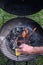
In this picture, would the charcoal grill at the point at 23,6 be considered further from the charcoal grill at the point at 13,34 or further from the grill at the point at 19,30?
the charcoal grill at the point at 13,34

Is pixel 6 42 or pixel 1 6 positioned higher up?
pixel 1 6

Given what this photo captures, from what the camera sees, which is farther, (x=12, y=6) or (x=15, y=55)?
(x=12, y=6)

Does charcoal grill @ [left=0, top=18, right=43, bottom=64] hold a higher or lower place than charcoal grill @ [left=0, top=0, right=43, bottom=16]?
lower

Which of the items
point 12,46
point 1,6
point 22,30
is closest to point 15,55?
point 12,46

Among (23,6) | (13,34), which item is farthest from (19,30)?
(23,6)

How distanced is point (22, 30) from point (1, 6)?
0.48 m

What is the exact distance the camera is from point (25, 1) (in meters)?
4.02

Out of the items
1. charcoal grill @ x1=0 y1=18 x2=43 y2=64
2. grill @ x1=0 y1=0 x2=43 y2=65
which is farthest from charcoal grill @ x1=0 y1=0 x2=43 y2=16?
charcoal grill @ x1=0 y1=18 x2=43 y2=64

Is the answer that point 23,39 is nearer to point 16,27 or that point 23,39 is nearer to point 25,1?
point 16,27

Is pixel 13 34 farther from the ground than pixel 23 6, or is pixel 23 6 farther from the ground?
pixel 23 6

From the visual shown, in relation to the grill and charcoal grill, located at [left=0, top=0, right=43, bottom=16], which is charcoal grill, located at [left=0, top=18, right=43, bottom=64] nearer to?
the grill

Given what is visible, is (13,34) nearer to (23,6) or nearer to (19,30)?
(19,30)

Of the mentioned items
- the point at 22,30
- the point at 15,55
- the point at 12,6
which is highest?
the point at 12,6

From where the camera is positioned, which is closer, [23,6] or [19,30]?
[19,30]
